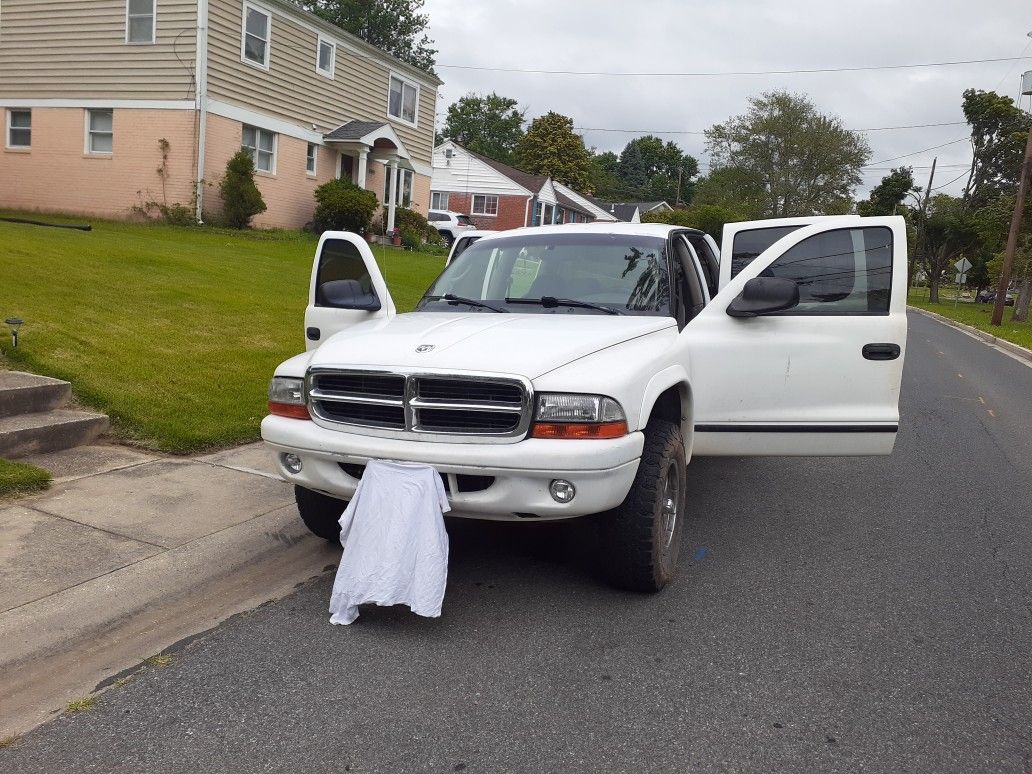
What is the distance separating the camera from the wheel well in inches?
180

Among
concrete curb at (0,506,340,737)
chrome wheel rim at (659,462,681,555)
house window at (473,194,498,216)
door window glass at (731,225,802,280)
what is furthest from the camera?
house window at (473,194,498,216)

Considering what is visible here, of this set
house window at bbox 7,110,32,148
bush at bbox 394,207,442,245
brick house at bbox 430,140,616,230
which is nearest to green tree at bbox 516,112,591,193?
brick house at bbox 430,140,616,230

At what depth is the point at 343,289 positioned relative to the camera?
5.29 metres

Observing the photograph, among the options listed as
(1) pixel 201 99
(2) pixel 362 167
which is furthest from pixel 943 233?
(1) pixel 201 99

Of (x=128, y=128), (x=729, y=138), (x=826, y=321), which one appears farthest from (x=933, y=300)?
(x=826, y=321)

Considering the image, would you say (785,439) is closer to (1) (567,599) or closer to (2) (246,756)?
(1) (567,599)

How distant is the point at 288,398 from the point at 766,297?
2.53 meters

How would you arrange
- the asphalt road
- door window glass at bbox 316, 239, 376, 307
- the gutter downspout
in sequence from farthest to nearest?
the gutter downspout < door window glass at bbox 316, 239, 376, 307 < the asphalt road

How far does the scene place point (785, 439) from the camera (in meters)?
5.16

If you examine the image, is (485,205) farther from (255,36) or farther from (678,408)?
(678,408)

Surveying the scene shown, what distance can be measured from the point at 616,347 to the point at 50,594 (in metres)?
2.70

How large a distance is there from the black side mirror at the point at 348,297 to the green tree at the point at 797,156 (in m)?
63.0

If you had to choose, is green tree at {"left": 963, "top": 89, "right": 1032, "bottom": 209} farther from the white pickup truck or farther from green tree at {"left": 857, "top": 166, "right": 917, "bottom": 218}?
the white pickup truck

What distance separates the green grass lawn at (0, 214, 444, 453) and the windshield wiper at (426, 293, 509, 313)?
6.80ft
